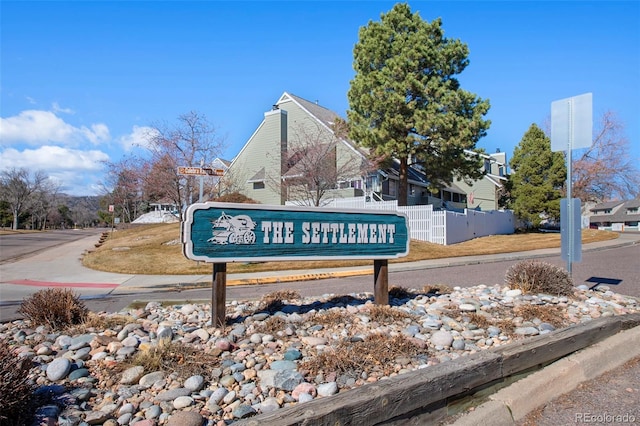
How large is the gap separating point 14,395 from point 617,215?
98.5m

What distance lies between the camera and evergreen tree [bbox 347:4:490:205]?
23.3 m

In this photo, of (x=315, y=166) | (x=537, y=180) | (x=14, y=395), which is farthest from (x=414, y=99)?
(x=14, y=395)

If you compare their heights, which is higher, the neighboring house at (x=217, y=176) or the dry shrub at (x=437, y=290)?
the neighboring house at (x=217, y=176)

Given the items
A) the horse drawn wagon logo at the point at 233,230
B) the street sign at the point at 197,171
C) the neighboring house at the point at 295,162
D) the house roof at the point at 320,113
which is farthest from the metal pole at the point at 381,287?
the house roof at the point at 320,113

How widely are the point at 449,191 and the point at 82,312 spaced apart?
123ft

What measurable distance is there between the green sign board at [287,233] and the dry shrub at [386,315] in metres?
0.81

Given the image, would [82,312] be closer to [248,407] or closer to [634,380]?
[248,407]

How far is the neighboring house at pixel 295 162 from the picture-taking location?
86.6 ft

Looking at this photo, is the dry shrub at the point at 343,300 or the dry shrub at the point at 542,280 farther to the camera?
the dry shrub at the point at 542,280

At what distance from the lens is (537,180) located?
33.9m

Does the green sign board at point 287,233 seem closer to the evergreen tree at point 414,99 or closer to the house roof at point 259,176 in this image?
the evergreen tree at point 414,99

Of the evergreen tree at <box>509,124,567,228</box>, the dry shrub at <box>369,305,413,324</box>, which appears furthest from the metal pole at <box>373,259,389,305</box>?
the evergreen tree at <box>509,124,567,228</box>

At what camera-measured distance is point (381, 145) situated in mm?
24062

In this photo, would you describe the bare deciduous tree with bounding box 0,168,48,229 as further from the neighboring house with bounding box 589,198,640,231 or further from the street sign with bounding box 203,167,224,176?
the neighboring house with bounding box 589,198,640,231
